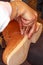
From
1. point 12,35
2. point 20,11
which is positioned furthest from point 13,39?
point 20,11

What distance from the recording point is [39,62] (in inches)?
30.0

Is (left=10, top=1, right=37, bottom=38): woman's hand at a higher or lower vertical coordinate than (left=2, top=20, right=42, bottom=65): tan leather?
higher

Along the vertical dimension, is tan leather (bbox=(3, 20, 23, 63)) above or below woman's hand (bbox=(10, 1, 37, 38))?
below

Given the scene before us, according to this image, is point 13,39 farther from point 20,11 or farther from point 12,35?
point 20,11

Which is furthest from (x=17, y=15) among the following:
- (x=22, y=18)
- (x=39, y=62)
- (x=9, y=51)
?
(x=39, y=62)

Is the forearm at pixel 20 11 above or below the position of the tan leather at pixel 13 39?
above

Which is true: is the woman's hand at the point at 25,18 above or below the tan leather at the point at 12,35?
above

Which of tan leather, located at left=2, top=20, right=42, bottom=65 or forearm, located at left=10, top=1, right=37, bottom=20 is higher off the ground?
forearm, located at left=10, top=1, right=37, bottom=20

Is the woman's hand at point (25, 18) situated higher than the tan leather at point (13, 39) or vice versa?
the woman's hand at point (25, 18)

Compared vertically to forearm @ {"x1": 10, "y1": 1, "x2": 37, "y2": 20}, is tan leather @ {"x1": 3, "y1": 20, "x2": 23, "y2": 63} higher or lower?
lower

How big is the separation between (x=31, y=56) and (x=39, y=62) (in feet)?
0.16

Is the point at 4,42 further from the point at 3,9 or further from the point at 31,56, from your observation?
the point at 3,9

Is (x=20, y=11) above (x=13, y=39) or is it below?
above

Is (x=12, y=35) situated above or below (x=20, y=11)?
below
